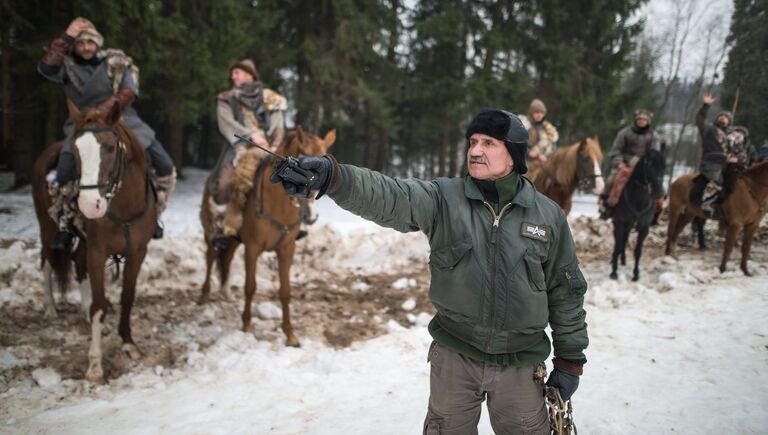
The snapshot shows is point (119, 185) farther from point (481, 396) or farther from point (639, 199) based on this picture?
point (639, 199)

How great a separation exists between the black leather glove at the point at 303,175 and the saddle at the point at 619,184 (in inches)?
289

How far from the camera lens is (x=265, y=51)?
13453mm

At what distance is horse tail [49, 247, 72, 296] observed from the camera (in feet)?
16.3

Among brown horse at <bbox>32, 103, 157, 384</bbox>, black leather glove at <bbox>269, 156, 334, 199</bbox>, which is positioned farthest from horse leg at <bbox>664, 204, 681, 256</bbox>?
brown horse at <bbox>32, 103, 157, 384</bbox>

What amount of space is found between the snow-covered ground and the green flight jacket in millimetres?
1657

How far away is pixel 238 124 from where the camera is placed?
5.45 metres

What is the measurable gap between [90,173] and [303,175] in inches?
106

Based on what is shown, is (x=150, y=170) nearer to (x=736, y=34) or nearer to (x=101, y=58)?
(x=101, y=58)

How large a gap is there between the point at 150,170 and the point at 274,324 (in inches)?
95.7

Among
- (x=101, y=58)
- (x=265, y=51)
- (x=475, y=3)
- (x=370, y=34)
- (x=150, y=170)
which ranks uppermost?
(x=475, y=3)

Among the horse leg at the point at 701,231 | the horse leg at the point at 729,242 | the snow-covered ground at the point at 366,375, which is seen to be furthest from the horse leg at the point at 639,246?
the horse leg at the point at 701,231

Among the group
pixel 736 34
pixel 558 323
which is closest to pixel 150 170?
pixel 558 323

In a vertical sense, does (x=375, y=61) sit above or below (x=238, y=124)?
above

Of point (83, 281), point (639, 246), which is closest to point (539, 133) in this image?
point (639, 246)
